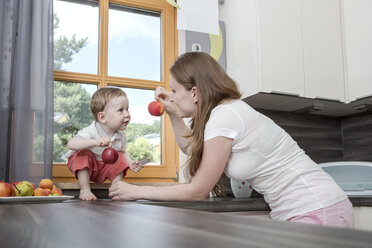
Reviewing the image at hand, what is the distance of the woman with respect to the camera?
43.7 inches

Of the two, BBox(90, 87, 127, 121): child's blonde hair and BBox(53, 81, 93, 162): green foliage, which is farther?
BBox(53, 81, 93, 162): green foliage

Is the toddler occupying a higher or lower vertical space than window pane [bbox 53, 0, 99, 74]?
lower

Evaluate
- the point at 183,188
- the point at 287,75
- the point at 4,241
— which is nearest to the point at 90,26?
the point at 287,75

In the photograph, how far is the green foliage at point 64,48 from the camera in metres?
2.15

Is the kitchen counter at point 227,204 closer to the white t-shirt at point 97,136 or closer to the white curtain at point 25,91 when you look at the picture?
the white t-shirt at point 97,136

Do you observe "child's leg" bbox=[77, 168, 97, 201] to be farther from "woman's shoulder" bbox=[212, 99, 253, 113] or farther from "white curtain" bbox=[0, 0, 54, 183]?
"woman's shoulder" bbox=[212, 99, 253, 113]

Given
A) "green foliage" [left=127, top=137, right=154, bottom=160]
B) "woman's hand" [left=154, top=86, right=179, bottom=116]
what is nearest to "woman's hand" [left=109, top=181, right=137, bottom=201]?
"woman's hand" [left=154, top=86, right=179, bottom=116]

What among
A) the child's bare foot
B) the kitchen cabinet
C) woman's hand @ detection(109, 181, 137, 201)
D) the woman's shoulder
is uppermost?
the woman's shoulder

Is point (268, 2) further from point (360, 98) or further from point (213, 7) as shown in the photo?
point (360, 98)

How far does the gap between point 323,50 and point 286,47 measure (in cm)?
29

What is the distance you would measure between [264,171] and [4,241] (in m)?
0.99

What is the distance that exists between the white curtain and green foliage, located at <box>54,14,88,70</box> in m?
0.19

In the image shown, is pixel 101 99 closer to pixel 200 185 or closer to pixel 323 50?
pixel 200 185

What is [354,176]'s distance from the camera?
2213 millimetres
